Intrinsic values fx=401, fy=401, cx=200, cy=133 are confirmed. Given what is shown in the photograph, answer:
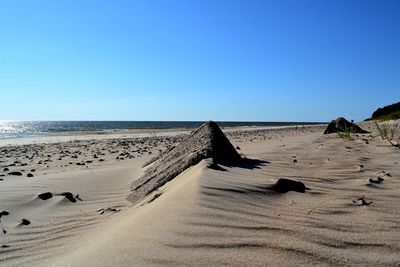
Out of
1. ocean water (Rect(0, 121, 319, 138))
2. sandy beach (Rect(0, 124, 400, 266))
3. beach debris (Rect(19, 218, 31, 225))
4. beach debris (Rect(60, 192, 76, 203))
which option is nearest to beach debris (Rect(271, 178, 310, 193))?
sandy beach (Rect(0, 124, 400, 266))

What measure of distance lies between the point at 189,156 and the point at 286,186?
150 centimetres

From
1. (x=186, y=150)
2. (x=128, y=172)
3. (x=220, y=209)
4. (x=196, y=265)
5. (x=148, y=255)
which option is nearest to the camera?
(x=196, y=265)

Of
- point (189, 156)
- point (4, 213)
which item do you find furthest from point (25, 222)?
point (189, 156)

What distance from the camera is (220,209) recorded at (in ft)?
8.21

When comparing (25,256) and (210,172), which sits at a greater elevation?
(210,172)

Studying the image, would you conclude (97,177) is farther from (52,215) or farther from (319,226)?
(319,226)

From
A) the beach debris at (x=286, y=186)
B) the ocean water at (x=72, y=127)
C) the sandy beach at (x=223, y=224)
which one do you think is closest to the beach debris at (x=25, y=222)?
the sandy beach at (x=223, y=224)

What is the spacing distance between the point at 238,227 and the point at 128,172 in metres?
4.10

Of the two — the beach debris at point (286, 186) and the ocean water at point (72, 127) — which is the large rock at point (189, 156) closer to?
the beach debris at point (286, 186)

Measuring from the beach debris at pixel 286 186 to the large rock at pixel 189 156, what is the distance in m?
1.20

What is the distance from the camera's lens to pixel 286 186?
3164 mm

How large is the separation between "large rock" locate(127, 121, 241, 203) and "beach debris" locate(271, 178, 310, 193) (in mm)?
1196

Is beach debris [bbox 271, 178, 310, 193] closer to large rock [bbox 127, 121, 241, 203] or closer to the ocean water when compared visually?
large rock [bbox 127, 121, 241, 203]

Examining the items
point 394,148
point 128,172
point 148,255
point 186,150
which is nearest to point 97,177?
→ point 128,172
